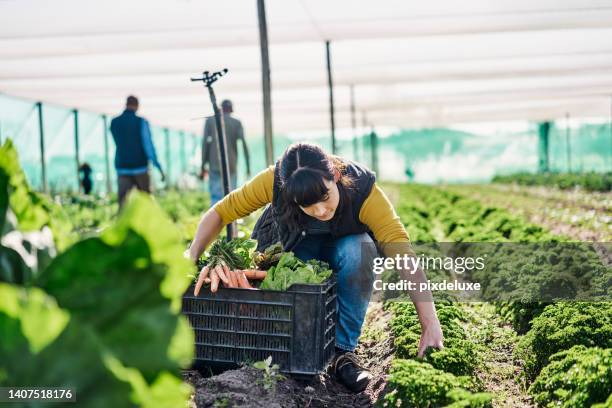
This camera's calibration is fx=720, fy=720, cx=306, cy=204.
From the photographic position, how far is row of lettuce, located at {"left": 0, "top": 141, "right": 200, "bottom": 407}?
113 centimetres

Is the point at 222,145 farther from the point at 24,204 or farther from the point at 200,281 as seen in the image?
the point at 24,204

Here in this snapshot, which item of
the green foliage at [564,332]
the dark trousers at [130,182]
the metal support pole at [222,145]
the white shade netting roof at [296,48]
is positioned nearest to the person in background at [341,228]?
the green foliage at [564,332]

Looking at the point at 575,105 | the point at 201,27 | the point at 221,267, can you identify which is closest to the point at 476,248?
the point at 221,267

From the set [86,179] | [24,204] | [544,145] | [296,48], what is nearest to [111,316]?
[24,204]

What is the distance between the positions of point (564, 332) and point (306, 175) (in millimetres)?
1478

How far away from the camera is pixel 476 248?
6.47 meters

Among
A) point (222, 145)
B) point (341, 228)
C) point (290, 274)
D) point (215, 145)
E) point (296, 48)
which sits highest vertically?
point (296, 48)

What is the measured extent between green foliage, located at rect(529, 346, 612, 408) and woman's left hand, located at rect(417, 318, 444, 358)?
48 cm

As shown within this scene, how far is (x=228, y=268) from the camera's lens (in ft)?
10.6

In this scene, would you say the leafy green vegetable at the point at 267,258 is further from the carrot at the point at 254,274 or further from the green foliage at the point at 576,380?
the green foliage at the point at 576,380

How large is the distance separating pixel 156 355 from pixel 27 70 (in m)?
11.5

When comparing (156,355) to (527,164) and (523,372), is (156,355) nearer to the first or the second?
(523,372)

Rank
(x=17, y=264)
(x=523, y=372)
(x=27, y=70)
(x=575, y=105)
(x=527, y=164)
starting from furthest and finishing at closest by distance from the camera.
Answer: (x=527, y=164) → (x=575, y=105) → (x=27, y=70) → (x=523, y=372) → (x=17, y=264)

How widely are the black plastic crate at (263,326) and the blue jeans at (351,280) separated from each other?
0.33 m
